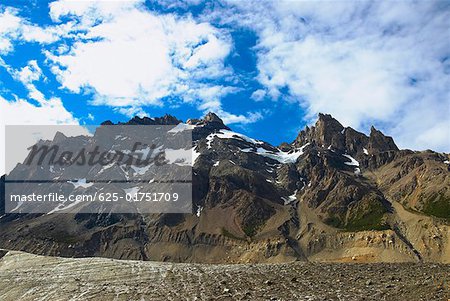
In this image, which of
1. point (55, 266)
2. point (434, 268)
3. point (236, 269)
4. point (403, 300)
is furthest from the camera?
point (55, 266)

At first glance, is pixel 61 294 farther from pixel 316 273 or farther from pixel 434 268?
pixel 434 268

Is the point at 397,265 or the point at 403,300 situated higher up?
the point at 397,265

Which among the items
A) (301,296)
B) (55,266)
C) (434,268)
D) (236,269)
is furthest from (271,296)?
(55,266)

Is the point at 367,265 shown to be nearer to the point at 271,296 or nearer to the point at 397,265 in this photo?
the point at 397,265

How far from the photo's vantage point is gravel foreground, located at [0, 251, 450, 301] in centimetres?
3131

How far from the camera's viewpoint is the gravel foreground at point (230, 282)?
103 feet

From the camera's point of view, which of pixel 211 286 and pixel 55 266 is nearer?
pixel 211 286

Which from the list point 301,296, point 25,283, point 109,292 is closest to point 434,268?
point 301,296

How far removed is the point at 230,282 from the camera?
37.5 metres

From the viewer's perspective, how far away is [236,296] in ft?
107

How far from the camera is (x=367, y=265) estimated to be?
137 feet

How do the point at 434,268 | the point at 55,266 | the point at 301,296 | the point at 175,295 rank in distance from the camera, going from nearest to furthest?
1. the point at 301,296
2. the point at 175,295
3. the point at 434,268
4. the point at 55,266

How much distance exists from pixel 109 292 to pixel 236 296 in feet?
39.3

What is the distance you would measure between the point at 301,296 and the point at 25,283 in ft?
99.8
